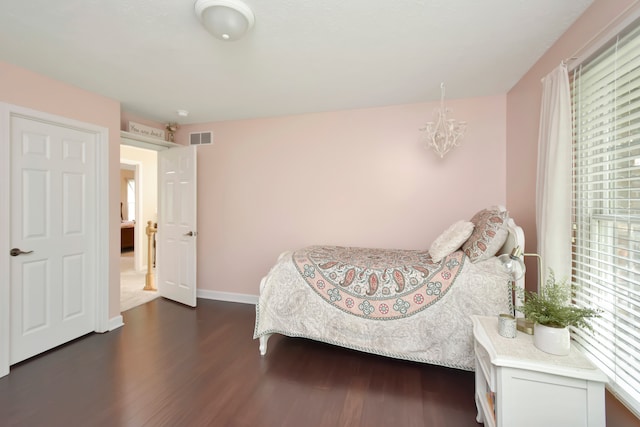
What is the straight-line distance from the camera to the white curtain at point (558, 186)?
1.64 metres

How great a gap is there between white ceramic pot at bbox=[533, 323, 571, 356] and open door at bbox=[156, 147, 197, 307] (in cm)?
348

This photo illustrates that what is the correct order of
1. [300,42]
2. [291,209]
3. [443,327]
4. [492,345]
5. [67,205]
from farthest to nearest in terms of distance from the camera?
[291,209]
[67,205]
[443,327]
[300,42]
[492,345]

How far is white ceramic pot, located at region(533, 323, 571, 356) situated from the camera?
131 centimetres

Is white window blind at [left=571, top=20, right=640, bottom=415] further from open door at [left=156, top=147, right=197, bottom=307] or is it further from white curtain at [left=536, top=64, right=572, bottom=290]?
open door at [left=156, top=147, right=197, bottom=307]

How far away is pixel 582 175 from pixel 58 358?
4124mm

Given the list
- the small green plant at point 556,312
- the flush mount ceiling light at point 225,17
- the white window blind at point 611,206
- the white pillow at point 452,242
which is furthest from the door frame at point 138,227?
the white window blind at point 611,206

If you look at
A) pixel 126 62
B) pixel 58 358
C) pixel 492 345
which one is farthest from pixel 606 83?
pixel 58 358

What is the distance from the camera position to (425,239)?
316 centimetres

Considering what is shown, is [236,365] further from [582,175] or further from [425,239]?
[582,175]

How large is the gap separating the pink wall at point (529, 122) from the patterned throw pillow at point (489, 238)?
0.48 meters

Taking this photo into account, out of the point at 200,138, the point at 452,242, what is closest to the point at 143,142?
the point at 200,138

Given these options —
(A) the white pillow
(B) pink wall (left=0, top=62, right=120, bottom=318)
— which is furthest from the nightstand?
(B) pink wall (left=0, top=62, right=120, bottom=318)

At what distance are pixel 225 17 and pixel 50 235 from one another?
8.11 feet

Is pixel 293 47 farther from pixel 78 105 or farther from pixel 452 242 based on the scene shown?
pixel 78 105
